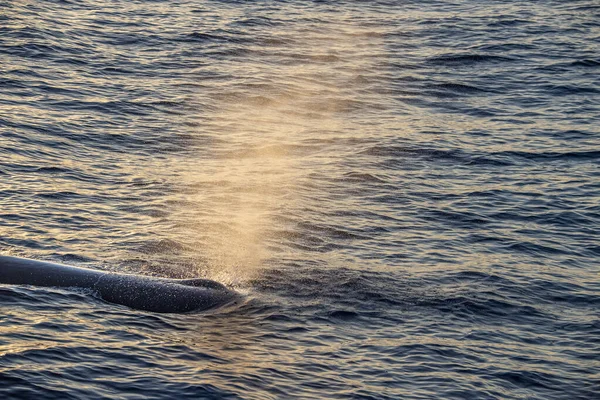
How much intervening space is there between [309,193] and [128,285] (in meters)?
10.3

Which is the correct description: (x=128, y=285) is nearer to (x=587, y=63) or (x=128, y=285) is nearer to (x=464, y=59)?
(x=464, y=59)

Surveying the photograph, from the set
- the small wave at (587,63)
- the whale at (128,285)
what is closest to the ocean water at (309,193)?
the small wave at (587,63)

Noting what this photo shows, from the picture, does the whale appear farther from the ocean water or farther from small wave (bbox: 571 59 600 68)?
small wave (bbox: 571 59 600 68)

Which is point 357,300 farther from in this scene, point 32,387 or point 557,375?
point 32,387

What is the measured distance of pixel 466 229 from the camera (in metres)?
30.4

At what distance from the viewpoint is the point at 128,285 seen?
23734 millimetres

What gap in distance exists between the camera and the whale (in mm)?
23344

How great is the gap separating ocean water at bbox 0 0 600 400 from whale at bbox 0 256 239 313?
1.26 ft

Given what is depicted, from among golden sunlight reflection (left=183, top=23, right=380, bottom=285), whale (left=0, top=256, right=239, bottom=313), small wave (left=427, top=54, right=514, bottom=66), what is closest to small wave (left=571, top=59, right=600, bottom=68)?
small wave (left=427, top=54, right=514, bottom=66)

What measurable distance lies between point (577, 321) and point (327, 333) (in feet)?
19.9

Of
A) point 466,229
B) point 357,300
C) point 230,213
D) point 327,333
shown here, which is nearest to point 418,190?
point 466,229

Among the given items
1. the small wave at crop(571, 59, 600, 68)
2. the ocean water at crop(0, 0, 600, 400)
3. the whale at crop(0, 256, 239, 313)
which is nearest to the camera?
the ocean water at crop(0, 0, 600, 400)

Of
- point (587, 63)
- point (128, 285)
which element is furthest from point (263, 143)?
point (587, 63)

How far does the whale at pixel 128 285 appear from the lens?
23.3 meters
